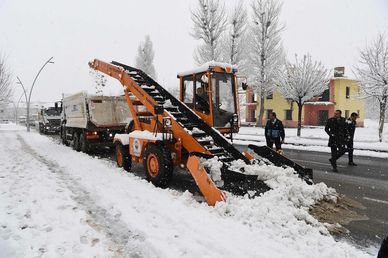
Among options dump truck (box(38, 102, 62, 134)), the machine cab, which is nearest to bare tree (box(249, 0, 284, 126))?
dump truck (box(38, 102, 62, 134))

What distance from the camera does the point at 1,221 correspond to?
4703 mm

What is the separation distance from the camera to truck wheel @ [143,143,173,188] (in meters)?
6.62

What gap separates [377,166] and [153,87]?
800 cm

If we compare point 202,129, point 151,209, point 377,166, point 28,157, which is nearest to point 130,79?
point 202,129

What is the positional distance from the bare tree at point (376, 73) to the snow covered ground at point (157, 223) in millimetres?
16489

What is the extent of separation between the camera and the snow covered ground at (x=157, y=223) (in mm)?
3828

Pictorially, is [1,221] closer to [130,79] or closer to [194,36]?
[130,79]

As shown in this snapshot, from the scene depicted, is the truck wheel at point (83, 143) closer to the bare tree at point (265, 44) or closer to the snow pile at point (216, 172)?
the snow pile at point (216, 172)

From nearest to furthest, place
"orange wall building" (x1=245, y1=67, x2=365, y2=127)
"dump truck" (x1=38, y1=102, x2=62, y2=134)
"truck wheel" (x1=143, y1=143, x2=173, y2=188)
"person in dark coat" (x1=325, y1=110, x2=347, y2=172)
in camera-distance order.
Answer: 1. "truck wheel" (x1=143, y1=143, x2=173, y2=188)
2. "person in dark coat" (x1=325, y1=110, x2=347, y2=172)
3. "dump truck" (x1=38, y1=102, x2=62, y2=134)
4. "orange wall building" (x1=245, y1=67, x2=365, y2=127)

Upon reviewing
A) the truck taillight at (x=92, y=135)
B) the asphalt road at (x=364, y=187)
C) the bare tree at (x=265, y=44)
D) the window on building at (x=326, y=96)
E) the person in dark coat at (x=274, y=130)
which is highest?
the bare tree at (x=265, y=44)

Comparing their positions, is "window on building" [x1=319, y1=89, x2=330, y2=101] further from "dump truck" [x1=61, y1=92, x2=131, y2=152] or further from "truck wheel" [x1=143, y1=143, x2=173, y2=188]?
"truck wheel" [x1=143, y1=143, x2=173, y2=188]

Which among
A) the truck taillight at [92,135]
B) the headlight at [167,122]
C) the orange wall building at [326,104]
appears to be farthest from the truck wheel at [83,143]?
the orange wall building at [326,104]

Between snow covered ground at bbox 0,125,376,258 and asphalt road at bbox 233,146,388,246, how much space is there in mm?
A: 679

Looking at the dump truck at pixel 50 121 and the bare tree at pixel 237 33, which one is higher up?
the bare tree at pixel 237 33
